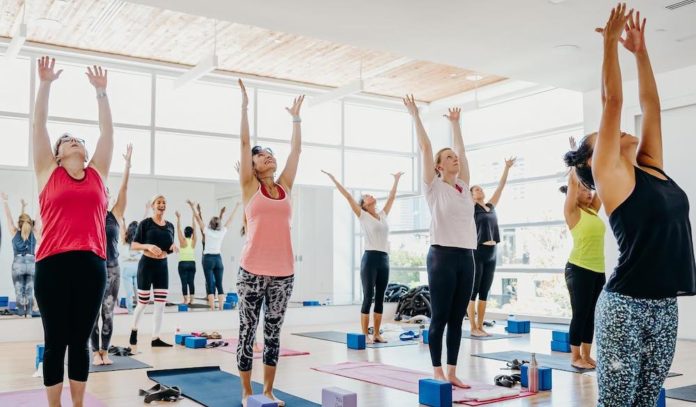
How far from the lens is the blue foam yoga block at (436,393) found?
3359 millimetres

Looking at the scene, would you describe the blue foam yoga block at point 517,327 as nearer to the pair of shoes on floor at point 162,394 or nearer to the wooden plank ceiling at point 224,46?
the wooden plank ceiling at point 224,46

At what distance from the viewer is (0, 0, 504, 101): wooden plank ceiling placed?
22.0 ft

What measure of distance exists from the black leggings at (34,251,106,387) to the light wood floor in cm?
89

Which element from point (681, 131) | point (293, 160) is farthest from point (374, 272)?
point (681, 131)

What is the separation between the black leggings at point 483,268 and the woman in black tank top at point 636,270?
175 inches

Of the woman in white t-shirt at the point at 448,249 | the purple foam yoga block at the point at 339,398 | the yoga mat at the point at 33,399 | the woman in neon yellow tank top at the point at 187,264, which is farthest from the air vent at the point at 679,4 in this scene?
the woman in neon yellow tank top at the point at 187,264

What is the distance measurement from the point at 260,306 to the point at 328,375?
1416 mm

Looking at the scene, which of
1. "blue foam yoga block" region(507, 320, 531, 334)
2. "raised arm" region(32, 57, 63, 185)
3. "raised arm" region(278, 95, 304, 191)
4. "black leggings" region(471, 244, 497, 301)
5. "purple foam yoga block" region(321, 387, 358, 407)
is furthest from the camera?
"blue foam yoga block" region(507, 320, 531, 334)

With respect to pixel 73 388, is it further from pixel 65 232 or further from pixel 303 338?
pixel 303 338

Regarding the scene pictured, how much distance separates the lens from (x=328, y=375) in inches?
176

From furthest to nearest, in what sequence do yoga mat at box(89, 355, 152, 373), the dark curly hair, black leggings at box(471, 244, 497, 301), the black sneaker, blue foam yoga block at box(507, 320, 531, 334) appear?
blue foam yoga block at box(507, 320, 531, 334)
black leggings at box(471, 244, 497, 301)
the black sneaker
yoga mat at box(89, 355, 152, 373)
the dark curly hair

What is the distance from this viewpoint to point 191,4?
4.79m

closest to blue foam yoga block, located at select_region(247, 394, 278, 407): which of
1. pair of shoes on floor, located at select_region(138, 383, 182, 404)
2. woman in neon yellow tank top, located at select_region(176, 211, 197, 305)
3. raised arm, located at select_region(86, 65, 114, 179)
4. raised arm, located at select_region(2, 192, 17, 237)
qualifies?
pair of shoes on floor, located at select_region(138, 383, 182, 404)

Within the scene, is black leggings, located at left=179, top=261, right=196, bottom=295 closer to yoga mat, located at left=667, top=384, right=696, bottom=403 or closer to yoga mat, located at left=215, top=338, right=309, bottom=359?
yoga mat, located at left=215, top=338, right=309, bottom=359
